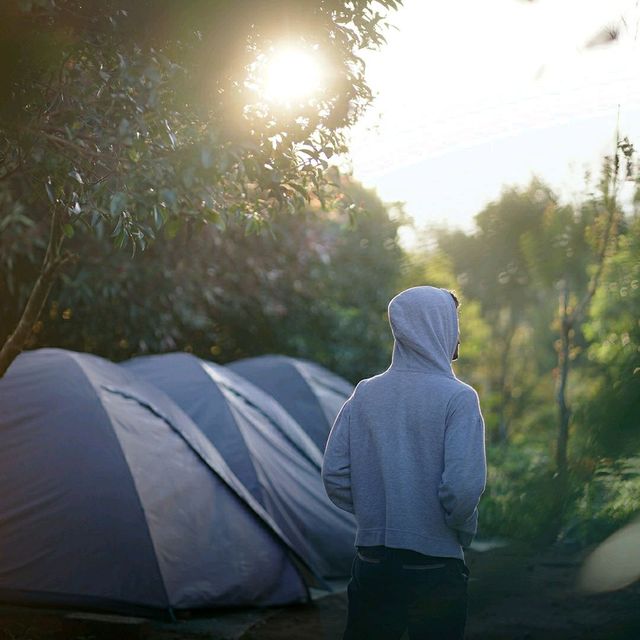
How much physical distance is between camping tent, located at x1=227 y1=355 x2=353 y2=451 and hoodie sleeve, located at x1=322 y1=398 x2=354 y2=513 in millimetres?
6504

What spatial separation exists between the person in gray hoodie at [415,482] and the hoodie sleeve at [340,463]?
0.02 m

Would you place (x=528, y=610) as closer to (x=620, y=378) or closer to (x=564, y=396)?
(x=564, y=396)

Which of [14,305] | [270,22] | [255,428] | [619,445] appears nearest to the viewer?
[270,22]

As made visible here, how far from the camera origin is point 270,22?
4191 mm

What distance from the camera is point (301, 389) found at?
10.6m

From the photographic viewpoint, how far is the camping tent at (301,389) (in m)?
10.4

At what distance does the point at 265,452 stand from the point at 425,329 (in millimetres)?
5242

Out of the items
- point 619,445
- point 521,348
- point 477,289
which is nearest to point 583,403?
point 619,445

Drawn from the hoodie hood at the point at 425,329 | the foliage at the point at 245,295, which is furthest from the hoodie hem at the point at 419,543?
the foliage at the point at 245,295

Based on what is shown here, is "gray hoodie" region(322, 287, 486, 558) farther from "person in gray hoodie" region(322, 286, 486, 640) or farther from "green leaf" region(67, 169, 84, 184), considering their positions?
"green leaf" region(67, 169, 84, 184)

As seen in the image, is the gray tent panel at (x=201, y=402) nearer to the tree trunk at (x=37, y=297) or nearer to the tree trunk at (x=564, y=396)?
the tree trunk at (x=564, y=396)

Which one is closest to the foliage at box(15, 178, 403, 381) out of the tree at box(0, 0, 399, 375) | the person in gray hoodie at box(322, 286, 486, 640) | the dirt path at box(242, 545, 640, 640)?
the dirt path at box(242, 545, 640, 640)

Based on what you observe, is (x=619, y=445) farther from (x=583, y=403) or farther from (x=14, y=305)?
(x=14, y=305)

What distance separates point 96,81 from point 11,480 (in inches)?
121
